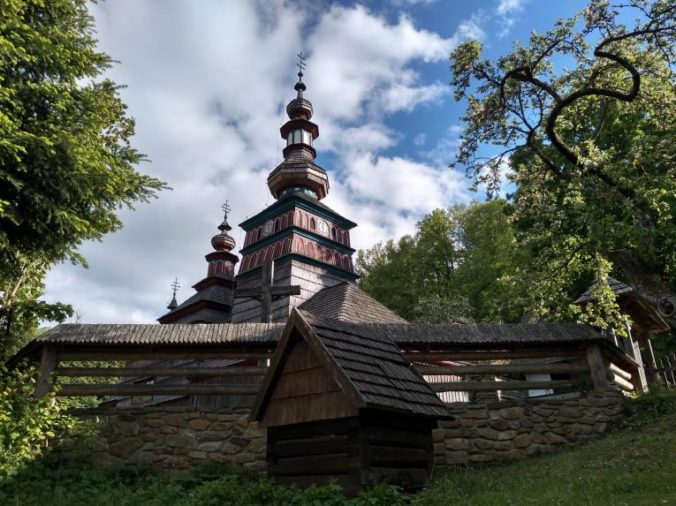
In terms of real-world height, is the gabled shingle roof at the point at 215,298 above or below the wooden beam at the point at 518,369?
above

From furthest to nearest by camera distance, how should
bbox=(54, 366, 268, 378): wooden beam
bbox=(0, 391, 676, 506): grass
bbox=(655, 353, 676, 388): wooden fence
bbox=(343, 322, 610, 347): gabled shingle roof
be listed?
bbox=(655, 353, 676, 388): wooden fence → bbox=(343, 322, 610, 347): gabled shingle roof → bbox=(54, 366, 268, 378): wooden beam → bbox=(0, 391, 676, 506): grass

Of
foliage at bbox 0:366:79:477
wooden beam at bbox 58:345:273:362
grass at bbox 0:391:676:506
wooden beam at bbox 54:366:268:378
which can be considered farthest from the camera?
wooden beam at bbox 58:345:273:362

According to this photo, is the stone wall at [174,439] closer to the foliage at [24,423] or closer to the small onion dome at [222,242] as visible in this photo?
the foliage at [24,423]

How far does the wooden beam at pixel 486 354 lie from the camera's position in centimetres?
1037

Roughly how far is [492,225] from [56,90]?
29.4m

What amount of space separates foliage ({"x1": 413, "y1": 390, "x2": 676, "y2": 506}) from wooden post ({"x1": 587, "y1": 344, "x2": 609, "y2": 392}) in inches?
35.7

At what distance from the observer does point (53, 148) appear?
29.2 ft

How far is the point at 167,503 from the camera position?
7.25m

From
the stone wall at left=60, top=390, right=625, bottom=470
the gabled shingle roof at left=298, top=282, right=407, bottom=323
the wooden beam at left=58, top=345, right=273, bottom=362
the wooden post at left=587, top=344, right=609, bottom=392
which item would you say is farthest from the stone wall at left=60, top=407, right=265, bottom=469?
the gabled shingle roof at left=298, top=282, right=407, bottom=323

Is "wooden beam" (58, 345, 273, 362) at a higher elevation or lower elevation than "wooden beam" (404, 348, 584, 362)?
higher

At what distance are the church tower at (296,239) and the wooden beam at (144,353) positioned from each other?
1441 centimetres

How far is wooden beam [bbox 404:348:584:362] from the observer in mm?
10367

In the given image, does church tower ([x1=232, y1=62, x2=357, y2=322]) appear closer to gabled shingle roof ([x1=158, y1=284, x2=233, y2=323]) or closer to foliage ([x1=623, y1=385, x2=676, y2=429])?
gabled shingle roof ([x1=158, y1=284, x2=233, y2=323])

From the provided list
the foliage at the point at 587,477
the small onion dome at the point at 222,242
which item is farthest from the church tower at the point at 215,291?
the foliage at the point at 587,477
